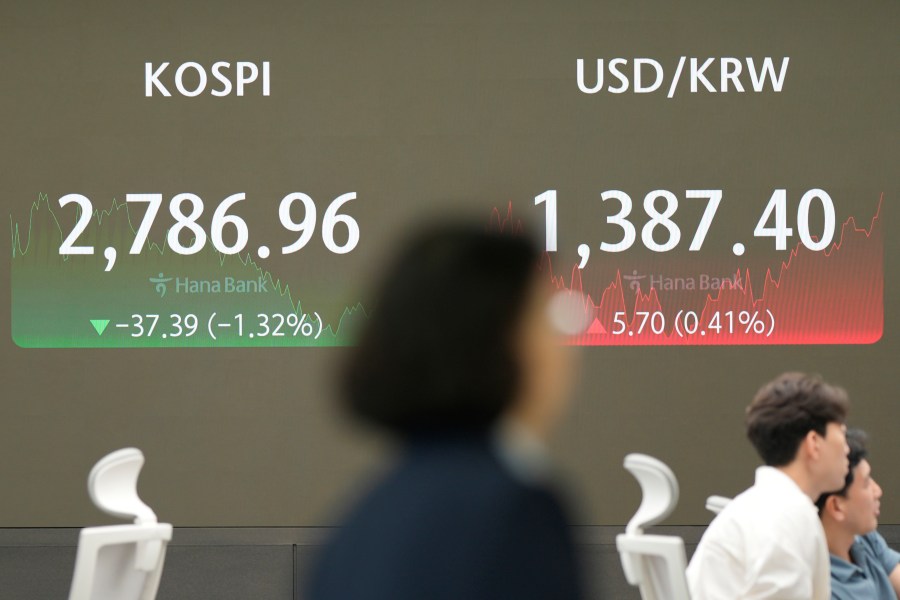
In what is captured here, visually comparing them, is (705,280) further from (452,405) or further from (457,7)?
(452,405)

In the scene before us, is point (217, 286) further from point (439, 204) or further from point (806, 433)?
point (806, 433)

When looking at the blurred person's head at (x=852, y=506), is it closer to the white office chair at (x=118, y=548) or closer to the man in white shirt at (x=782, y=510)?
the man in white shirt at (x=782, y=510)

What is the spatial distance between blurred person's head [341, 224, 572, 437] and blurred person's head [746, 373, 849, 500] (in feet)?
4.66

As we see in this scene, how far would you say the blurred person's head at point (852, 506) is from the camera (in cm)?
239

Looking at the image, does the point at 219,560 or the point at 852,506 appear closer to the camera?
the point at 852,506

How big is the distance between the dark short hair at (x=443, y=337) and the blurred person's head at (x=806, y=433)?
1.44 m

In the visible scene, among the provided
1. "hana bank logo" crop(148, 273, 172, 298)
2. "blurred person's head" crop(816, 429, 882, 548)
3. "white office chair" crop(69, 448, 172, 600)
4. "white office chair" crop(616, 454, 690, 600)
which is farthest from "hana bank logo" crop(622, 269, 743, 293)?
"white office chair" crop(69, 448, 172, 600)

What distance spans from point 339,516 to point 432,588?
9 centimetres

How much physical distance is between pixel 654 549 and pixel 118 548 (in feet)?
3.83

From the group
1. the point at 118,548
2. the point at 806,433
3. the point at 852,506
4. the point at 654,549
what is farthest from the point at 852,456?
the point at 118,548

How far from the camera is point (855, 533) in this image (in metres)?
2.42

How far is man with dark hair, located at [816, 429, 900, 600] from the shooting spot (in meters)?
2.38

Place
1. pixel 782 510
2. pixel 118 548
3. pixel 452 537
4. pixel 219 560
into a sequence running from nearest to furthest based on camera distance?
pixel 452 537
pixel 782 510
pixel 118 548
pixel 219 560

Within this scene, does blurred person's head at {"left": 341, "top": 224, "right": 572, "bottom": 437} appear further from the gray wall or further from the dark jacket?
the gray wall
